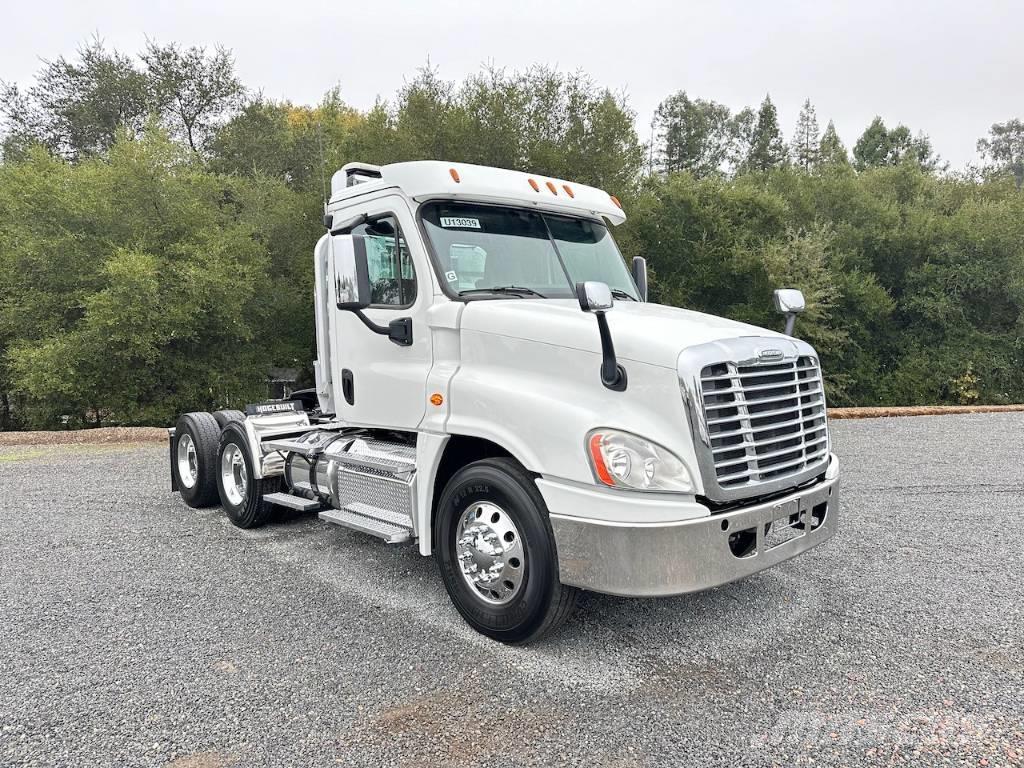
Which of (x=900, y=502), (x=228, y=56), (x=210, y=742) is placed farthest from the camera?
(x=228, y=56)

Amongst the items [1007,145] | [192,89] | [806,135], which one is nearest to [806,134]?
[806,135]

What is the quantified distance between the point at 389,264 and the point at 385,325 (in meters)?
0.38

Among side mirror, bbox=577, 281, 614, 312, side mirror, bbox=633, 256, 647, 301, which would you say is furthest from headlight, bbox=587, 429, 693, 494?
side mirror, bbox=633, 256, 647, 301

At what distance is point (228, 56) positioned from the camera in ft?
94.7

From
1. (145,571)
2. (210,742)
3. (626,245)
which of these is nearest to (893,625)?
(210,742)

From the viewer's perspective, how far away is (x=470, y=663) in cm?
345

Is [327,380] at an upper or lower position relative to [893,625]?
upper

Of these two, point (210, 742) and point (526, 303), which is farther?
point (526, 303)

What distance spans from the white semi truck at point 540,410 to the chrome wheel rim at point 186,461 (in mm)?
2205

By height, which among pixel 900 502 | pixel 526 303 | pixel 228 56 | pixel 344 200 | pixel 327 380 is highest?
pixel 228 56

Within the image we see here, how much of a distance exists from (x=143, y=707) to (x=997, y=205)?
24.5m

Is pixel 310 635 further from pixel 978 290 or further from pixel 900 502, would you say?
pixel 978 290

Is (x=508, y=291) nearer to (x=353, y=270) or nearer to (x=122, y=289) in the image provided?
(x=353, y=270)

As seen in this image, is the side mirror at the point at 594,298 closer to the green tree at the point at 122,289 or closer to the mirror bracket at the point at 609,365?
the mirror bracket at the point at 609,365
